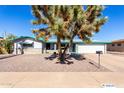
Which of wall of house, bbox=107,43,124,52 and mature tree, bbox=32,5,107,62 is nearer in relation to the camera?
mature tree, bbox=32,5,107,62

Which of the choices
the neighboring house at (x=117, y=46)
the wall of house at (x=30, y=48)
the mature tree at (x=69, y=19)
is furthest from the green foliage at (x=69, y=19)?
the neighboring house at (x=117, y=46)

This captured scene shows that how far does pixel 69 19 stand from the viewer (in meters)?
14.6

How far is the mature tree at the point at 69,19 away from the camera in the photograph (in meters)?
14.0

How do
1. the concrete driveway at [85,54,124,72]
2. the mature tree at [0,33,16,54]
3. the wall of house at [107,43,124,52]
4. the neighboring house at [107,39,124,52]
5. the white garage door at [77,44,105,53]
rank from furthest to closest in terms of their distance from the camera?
the wall of house at [107,43,124,52] < the neighboring house at [107,39,124,52] < the white garage door at [77,44,105,53] < the mature tree at [0,33,16,54] < the concrete driveway at [85,54,124,72]

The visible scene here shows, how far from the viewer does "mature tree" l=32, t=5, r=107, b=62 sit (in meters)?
14.0

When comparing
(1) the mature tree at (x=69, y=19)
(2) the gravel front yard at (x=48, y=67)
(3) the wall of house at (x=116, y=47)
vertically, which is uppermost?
(1) the mature tree at (x=69, y=19)

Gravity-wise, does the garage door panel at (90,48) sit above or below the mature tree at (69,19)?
below

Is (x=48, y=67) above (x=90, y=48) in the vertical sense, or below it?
below

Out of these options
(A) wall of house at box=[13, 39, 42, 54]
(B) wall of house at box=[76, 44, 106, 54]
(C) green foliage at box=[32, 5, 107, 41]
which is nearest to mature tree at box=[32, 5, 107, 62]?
(C) green foliage at box=[32, 5, 107, 41]

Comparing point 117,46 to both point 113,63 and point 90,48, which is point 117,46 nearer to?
point 90,48

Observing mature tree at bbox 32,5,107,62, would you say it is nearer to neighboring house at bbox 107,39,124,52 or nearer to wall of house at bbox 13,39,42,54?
wall of house at bbox 13,39,42,54

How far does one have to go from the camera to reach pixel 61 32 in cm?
1388

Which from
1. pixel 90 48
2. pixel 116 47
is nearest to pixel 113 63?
pixel 90 48

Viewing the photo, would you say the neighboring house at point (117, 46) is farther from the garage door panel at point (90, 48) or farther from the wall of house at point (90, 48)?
the garage door panel at point (90, 48)
